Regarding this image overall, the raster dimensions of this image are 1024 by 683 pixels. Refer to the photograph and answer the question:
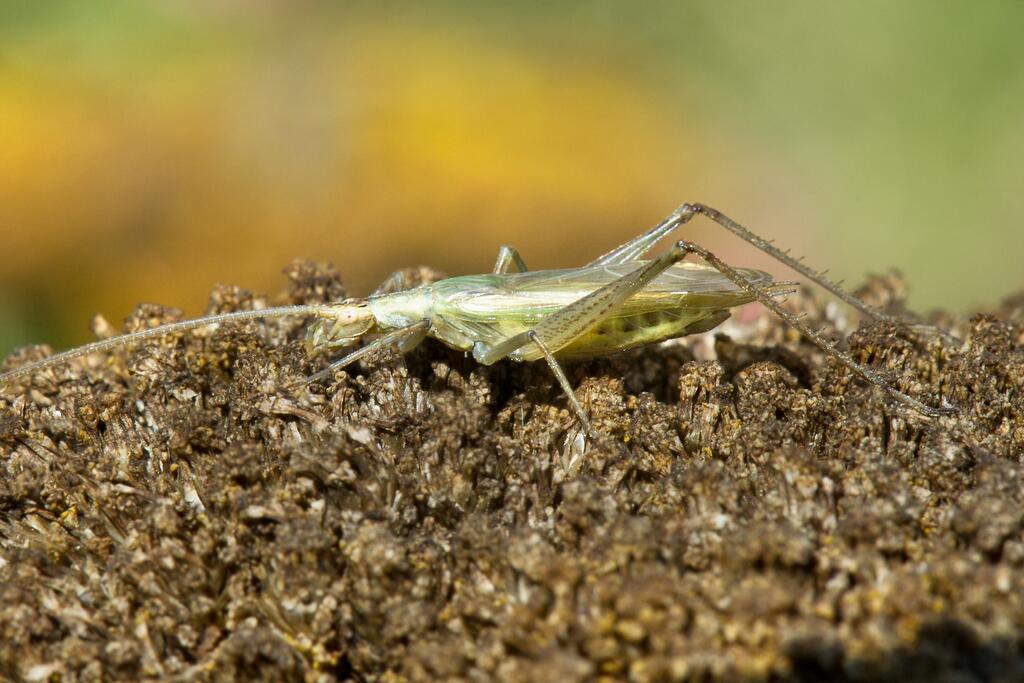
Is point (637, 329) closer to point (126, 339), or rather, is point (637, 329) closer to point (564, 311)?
point (564, 311)

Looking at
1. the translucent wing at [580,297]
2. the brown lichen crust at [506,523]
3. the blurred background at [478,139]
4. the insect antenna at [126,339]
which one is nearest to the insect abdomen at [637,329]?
the translucent wing at [580,297]

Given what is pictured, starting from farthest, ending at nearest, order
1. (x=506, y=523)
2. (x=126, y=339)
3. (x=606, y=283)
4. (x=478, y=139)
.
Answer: (x=478, y=139) → (x=606, y=283) → (x=126, y=339) → (x=506, y=523)

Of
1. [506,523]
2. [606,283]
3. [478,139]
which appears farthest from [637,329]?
[478,139]

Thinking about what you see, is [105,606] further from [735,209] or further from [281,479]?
[735,209]

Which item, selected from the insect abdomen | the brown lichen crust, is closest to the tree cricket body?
the insect abdomen

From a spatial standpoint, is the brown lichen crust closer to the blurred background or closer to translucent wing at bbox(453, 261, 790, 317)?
translucent wing at bbox(453, 261, 790, 317)

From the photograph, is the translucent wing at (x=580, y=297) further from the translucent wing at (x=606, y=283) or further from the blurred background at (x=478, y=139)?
the blurred background at (x=478, y=139)

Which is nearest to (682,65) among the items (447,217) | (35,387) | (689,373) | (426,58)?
(426,58)
